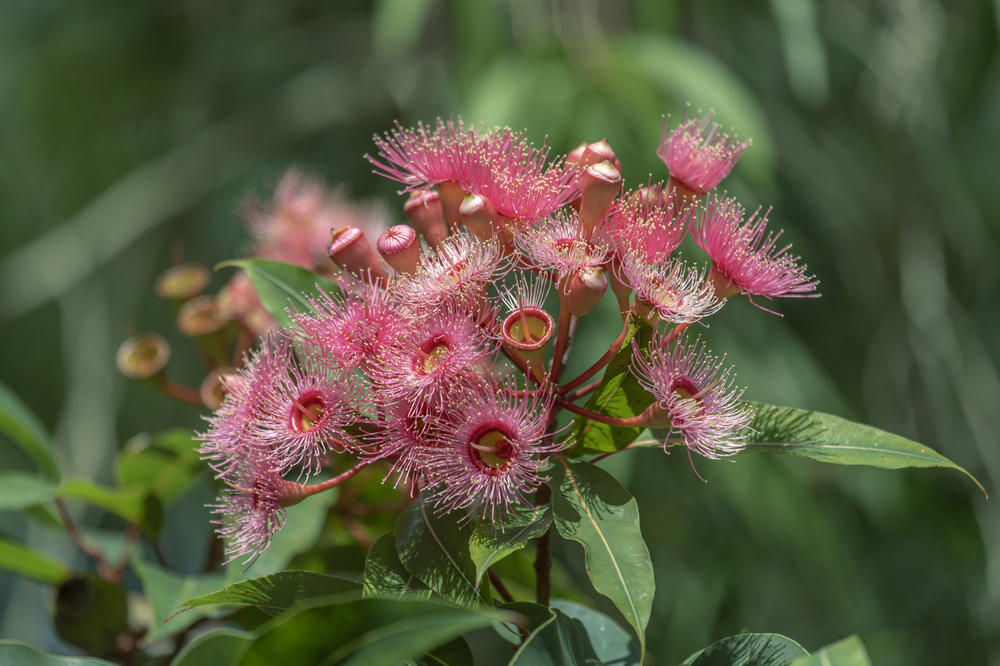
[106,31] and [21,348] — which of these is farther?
[21,348]

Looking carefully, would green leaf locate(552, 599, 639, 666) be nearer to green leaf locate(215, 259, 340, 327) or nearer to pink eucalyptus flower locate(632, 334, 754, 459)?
pink eucalyptus flower locate(632, 334, 754, 459)

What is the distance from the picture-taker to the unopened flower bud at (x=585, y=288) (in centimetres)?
45

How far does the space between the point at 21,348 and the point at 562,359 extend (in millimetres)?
3033

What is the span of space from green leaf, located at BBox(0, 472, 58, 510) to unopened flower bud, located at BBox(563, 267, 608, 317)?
1.60 ft

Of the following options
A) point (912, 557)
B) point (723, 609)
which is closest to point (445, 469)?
point (723, 609)

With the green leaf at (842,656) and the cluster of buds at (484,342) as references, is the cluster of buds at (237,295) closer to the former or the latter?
the cluster of buds at (484,342)

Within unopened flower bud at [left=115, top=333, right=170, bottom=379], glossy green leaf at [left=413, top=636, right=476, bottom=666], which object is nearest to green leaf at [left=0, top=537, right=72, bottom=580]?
unopened flower bud at [left=115, top=333, right=170, bottom=379]

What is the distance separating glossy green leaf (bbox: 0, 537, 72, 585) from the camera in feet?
2.27

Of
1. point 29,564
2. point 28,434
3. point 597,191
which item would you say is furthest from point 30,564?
point 597,191

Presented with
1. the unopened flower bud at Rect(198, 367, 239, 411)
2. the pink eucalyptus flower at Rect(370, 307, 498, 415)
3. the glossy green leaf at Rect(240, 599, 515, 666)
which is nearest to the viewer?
the glossy green leaf at Rect(240, 599, 515, 666)

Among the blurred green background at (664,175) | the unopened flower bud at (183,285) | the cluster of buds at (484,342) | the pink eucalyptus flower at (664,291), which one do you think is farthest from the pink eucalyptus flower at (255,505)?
the blurred green background at (664,175)

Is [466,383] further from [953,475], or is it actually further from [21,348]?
[21,348]

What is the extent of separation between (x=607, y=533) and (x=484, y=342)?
0.12m

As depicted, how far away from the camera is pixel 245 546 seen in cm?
49
